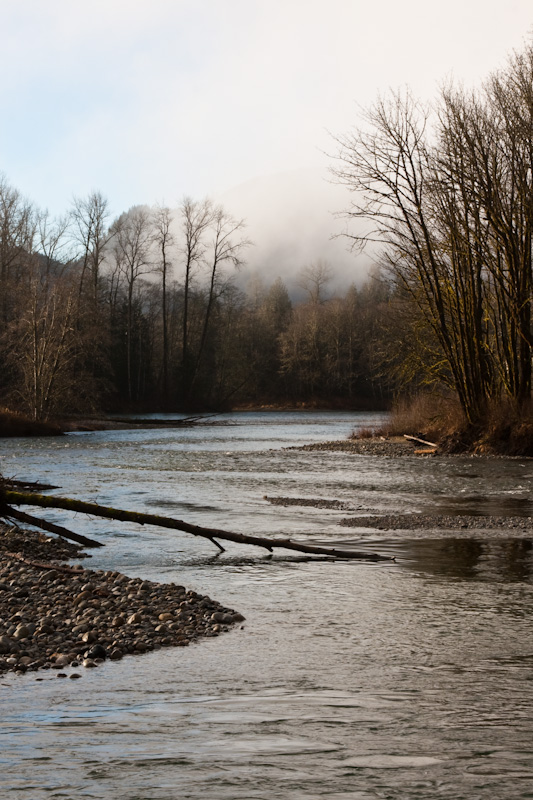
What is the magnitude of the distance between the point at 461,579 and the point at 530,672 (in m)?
3.40

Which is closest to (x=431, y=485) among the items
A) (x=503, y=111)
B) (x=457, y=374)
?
(x=457, y=374)

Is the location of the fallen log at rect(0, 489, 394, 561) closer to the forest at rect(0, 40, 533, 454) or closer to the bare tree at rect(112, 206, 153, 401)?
the forest at rect(0, 40, 533, 454)

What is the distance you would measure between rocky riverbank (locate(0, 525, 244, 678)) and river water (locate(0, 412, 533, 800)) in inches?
9.6

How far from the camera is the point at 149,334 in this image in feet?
254

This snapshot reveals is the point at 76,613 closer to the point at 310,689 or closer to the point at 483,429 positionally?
the point at 310,689

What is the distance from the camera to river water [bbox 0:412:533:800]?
456 centimetres

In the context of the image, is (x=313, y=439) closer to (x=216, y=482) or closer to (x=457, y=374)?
(x=457, y=374)

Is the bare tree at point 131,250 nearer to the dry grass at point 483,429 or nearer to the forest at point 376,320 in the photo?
the forest at point 376,320

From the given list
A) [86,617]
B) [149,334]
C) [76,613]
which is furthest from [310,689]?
[149,334]

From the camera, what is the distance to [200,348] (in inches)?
3002

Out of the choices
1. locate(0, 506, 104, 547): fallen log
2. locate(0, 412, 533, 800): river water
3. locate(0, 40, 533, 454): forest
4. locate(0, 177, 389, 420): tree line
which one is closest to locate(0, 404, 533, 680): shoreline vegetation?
locate(0, 506, 104, 547): fallen log

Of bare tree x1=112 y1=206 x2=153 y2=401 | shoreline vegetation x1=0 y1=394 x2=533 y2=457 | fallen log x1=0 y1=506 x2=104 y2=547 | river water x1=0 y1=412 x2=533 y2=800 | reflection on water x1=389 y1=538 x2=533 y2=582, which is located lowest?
river water x1=0 y1=412 x2=533 y2=800

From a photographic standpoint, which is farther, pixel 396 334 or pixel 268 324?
pixel 268 324

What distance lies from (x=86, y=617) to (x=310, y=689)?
100 inches
